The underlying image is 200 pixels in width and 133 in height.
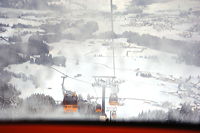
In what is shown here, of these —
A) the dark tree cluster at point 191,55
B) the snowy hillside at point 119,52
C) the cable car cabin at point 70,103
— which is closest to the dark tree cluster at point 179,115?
the snowy hillside at point 119,52

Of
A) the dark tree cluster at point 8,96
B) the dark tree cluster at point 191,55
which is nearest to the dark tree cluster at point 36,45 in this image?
the dark tree cluster at point 8,96

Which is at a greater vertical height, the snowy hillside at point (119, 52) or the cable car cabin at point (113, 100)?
the snowy hillside at point (119, 52)

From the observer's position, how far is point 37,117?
2191 mm

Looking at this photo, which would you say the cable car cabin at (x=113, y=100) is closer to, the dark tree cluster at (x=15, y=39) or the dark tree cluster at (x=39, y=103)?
the dark tree cluster at (x=39, y=103)

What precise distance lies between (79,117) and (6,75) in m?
0.71

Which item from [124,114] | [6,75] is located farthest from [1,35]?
[124,114]

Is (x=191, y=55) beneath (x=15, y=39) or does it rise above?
beneath

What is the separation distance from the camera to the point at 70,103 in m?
2.20

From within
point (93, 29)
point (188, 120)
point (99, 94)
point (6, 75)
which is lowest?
point (188, 120)

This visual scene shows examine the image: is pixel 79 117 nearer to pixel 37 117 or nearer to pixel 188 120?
pixel 37 117

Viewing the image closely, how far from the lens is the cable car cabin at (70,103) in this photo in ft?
7.19

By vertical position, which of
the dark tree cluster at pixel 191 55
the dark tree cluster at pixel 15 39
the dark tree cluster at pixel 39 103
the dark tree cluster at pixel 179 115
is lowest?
the dark tree cluster at pixel 179 115

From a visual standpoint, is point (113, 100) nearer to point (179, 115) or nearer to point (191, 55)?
point (179, 115)

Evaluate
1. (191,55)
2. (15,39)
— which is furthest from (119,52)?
(15,39)
